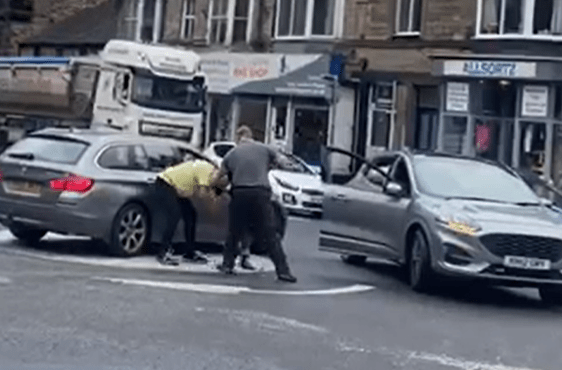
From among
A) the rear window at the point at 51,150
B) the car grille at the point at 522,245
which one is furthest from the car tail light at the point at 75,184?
the car grille at the point at 522,245

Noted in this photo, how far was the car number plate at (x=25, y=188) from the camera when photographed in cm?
1670

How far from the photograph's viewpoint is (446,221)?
49.8ft

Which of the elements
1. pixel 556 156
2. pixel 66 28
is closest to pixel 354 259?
pixel 556 156

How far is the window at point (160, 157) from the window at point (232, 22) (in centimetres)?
2800

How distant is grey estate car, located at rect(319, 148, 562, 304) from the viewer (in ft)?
49.0

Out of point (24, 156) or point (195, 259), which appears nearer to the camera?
point (195, 259)

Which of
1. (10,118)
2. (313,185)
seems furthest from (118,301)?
(10,118)

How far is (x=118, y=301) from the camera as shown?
1264cm

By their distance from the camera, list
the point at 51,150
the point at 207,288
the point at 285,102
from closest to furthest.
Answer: the point at 207,288
the point at 51,150
the point at 285,102

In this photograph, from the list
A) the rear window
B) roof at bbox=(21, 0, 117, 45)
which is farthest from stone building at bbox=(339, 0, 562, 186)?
the rear window

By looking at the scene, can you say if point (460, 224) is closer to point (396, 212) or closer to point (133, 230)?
point (396, 212)

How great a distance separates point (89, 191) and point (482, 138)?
21882 millimetres

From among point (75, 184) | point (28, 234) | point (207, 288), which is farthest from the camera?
point (28, 234)

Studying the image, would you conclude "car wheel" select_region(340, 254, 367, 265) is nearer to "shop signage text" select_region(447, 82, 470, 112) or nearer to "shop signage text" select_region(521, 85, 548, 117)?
"shop signage text" select_region(521, 85, 548, 117)
